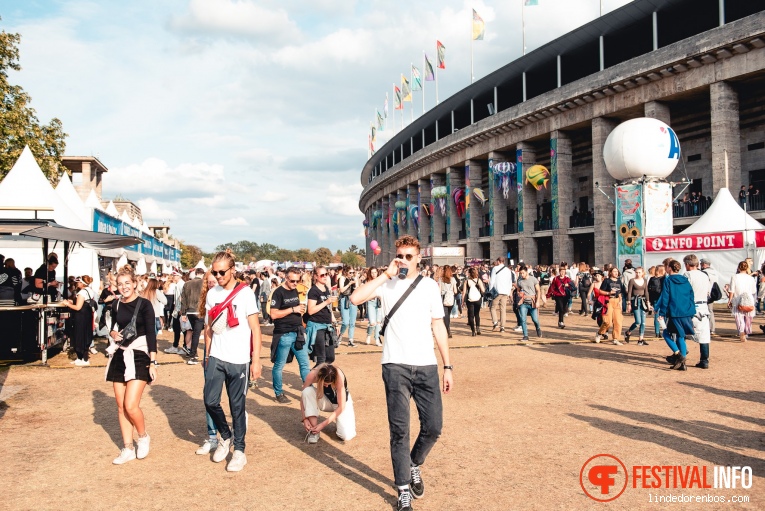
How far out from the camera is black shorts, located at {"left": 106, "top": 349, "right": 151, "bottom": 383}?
5434mm

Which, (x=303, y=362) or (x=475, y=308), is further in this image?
(x=475, y=308)

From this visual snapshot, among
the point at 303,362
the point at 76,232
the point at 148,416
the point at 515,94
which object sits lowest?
the point at 148,416

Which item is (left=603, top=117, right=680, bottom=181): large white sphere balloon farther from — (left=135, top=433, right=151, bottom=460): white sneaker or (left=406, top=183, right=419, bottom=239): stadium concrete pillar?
(left=406, top=183, right=419, bottom=239): stadium concrete pillar

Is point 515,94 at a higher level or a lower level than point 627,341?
higher

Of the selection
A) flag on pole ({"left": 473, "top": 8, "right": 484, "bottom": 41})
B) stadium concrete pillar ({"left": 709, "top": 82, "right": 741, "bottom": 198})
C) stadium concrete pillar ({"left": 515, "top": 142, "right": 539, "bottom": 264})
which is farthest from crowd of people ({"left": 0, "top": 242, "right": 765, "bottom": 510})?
flag on pole ({"left": 473, "top": 8, "right": 484, "bottom": 41})

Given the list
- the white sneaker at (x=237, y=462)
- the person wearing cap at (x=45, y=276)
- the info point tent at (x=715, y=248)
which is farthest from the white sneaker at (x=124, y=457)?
the info point tent at (x=715, y=248)

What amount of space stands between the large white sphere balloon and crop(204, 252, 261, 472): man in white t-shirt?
18929mm

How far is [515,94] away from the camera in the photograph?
4569 cm

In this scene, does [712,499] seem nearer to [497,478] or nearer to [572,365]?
[497,478]

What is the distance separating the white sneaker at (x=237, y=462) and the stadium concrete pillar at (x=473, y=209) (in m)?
43.0

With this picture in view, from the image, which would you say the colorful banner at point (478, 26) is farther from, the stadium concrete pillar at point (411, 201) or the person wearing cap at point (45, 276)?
the person wearing cap at point (45, 276)

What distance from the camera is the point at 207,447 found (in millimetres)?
5668

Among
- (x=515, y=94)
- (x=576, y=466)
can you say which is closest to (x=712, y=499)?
(x=576, y=466)

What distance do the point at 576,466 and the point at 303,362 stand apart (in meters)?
4.08
